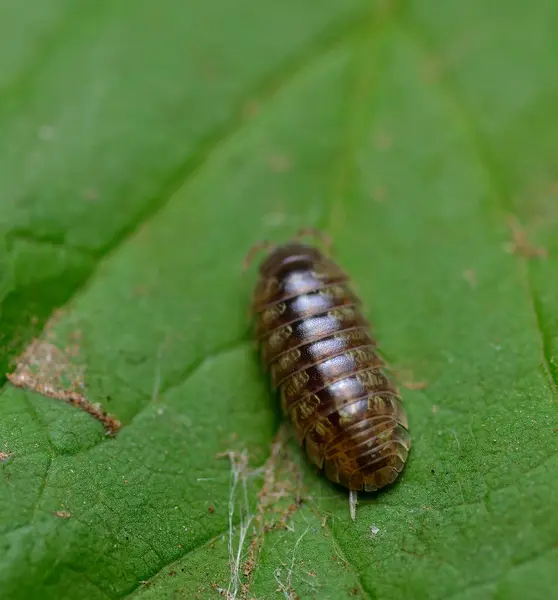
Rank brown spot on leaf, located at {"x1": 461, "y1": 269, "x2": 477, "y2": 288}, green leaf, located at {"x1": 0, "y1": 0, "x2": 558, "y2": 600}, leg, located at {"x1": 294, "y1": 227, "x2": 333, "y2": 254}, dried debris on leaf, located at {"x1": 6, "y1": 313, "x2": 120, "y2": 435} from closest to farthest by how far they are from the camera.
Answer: green leaf, located at {"x1": 0, "y1": 0, "x2": 558, "y2": 600} → dried debris on leaf, located at {"x1": 6, "y1": 313, "x2": 120, "y2": 435} → brown spot on leaf, located at {"x1": 461, "y1": 269, "x2": 477, "y2": 288} → leg, located at {"x1": 294, "y1": 227, "x2": 333, "y2": 254}

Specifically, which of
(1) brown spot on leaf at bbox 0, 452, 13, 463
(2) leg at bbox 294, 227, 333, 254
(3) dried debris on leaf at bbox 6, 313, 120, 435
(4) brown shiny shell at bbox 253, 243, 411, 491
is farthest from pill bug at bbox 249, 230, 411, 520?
(1) brown spot on leaf at bbox 0, 452, 13, 463

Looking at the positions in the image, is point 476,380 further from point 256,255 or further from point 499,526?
point 256,255

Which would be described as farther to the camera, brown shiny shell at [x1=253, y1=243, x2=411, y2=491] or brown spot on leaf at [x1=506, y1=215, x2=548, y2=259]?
brown spot on leaf at [x1=506, y1=215, x2=548, y2=259]

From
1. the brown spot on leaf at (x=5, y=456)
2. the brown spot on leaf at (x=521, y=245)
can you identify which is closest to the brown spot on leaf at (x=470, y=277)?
the brown spot on leaf at (x=521, y=245)

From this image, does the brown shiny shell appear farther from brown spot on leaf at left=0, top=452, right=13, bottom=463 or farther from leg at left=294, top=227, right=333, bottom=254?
brown spot on leaf at left=0, top=452, right=13, bottom=463

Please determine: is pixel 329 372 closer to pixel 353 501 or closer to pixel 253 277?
pixel 353 501

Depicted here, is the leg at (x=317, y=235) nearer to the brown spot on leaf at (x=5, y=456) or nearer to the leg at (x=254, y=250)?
the leg at (x=254, y=250)
